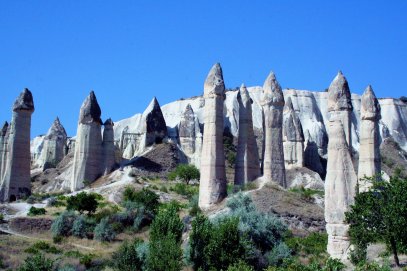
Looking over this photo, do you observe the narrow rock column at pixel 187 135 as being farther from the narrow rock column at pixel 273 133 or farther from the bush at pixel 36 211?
the bush at pixel 36 211

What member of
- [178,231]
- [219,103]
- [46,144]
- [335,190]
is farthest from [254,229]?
[46,144]

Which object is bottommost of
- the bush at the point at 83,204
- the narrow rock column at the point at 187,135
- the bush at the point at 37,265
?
the bush at the point at 37,265

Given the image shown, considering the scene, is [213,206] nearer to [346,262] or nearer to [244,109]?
[244,109]

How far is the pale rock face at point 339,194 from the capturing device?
64.2ft

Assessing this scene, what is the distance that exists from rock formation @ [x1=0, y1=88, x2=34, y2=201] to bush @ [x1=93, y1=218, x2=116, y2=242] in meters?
10.9

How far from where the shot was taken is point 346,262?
735 inches

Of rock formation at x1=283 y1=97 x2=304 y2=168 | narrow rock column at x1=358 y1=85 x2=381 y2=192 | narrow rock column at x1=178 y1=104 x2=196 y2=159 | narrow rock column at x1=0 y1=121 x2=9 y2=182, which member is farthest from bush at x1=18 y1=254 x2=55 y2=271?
narrow rock column at x1=178 y1=104 x2=196 y2=159

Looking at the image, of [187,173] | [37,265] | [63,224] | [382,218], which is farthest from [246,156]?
[37,265]

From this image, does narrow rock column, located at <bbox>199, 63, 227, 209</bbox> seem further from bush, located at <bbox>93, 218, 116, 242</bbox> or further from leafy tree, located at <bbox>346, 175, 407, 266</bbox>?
leafy tree, located at <bbox>346, 175, 407, 266</bbox>

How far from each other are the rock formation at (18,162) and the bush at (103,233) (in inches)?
428

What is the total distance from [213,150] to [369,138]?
723 cm

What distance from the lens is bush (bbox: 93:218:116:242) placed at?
95.0 ft

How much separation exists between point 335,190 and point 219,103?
42.0ft

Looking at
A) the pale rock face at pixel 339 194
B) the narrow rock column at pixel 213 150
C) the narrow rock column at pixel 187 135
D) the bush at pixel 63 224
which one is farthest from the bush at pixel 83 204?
the narrow rock column at pixel 187 135
